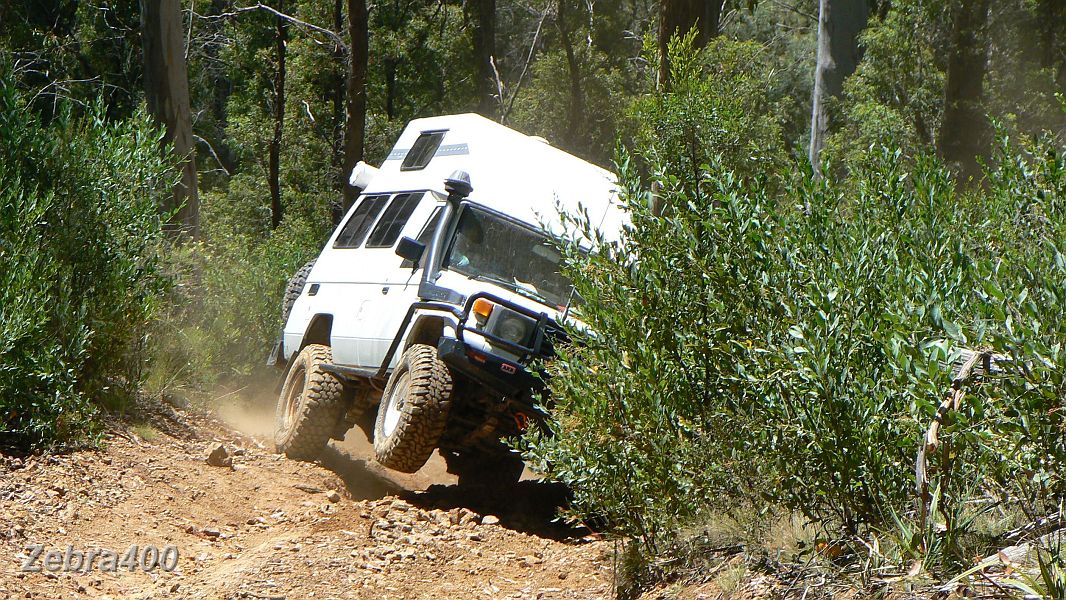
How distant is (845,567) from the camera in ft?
14.0

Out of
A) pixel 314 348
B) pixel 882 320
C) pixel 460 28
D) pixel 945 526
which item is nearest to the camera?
pixel 945 526

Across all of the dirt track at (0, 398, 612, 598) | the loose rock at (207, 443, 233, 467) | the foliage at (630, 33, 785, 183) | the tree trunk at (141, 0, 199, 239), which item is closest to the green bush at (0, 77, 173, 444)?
the dirt track at (0, 398, 612, 598)

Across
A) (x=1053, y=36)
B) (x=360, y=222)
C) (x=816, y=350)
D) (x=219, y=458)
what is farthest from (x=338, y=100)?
(x=816, y=350)

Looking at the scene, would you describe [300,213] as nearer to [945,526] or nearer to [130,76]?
[130,76]

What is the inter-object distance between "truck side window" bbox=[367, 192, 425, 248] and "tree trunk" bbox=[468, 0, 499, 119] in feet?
58.9

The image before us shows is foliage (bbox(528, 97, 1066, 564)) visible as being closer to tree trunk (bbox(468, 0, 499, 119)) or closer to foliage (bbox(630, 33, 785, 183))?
foliage (bbox(630, 33, 785, 183))

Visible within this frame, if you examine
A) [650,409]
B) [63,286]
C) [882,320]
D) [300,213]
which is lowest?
[300,213]

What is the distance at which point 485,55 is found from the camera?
89.3 feet

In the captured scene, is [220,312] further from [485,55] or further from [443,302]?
[485,55]

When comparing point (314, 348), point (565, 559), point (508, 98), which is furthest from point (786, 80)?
point (565, 559)

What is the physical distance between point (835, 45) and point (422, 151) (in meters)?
12.3

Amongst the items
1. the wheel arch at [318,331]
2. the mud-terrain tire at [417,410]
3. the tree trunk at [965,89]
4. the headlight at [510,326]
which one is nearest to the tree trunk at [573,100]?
the tree trunk at [965,89]

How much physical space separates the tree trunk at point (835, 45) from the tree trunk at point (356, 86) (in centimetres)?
846

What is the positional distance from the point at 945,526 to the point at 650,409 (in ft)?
5.41
